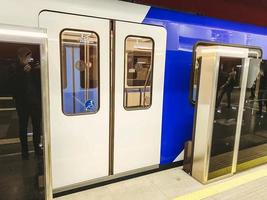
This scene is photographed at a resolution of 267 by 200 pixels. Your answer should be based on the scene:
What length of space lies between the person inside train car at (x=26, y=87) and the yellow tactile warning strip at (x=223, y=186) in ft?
6.11

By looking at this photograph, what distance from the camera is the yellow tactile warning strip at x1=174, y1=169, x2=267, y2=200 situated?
8.76ft

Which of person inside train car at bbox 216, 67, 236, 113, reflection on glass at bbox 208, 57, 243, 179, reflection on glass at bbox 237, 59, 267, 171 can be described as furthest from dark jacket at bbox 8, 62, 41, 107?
reflection on glass at bbox 237, 59, 267, 171

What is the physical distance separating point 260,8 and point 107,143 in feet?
14.1

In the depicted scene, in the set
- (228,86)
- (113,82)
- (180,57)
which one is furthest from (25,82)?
(228,86)

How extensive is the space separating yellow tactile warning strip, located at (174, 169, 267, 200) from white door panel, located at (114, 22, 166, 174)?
0.68 metres

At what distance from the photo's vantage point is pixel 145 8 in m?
2.65

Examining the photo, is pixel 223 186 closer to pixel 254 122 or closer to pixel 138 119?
pixel 138 119

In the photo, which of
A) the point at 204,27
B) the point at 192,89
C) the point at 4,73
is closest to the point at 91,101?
the point at 4,73

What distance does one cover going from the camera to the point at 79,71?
96.2 inches

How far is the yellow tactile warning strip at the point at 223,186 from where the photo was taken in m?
2.67

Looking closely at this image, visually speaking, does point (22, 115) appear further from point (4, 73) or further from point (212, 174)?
point (212, 174)

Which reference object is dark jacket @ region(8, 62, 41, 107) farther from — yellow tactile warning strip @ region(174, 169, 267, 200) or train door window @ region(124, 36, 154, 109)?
yellow tactile warning strip @ region(174, 169, 267, 200)

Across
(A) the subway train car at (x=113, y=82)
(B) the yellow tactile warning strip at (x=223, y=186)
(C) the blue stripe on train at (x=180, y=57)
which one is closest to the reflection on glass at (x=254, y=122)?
(B) the yellow tactile warning strip at (x=223, y=186)

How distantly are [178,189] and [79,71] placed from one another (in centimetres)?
186
